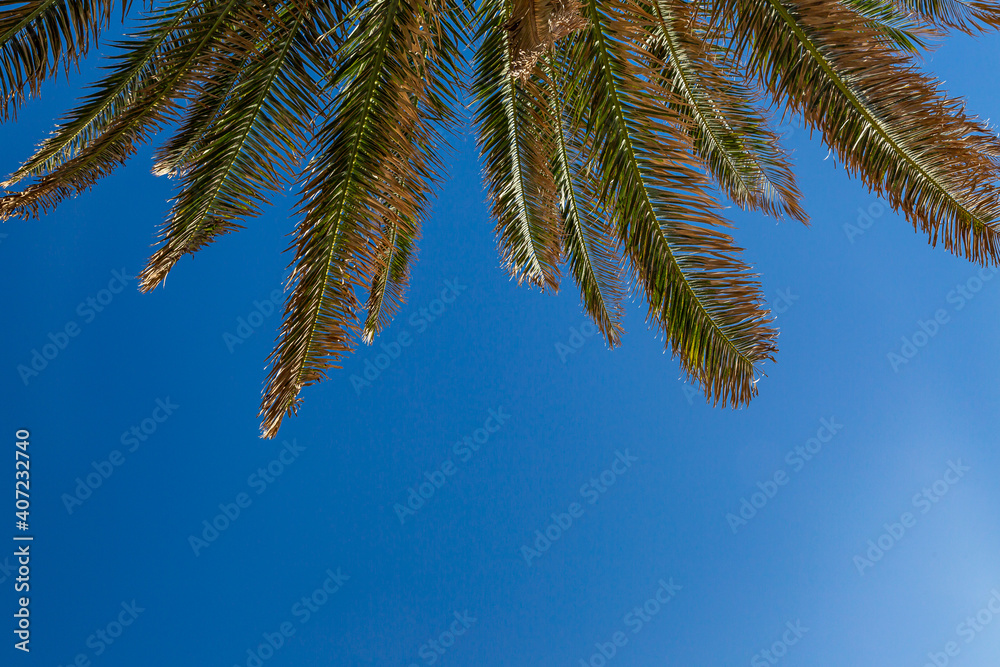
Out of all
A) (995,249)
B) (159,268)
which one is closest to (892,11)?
(995,249)

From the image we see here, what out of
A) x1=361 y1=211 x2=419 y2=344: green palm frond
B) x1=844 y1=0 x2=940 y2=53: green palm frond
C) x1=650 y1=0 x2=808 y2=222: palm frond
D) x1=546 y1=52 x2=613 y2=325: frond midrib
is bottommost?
x1=361 y1=211 x2=419 y2=344: green palm frond

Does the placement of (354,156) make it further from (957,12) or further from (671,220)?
(957,12)

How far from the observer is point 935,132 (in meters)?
2.91

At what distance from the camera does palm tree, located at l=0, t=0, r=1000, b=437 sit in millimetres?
2885

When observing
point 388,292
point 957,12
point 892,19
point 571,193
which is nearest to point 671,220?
point 571,193

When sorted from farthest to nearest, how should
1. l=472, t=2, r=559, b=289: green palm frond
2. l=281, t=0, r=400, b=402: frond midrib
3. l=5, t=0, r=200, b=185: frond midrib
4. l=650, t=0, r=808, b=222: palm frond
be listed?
l=472, t=2, r=559, b=289: green palm frond, l=650, t=0, r=808, b=222: palm frond, l=5, t=0, r=200, b=185: frond midrib, l=281, t=0, r=400, b=402: frond midrib

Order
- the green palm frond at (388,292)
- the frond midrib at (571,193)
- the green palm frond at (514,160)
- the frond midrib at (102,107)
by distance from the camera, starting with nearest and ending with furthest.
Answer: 1. the frond midrib at (102,107)
2. the green palm frond at (514,160)
3. the frond midrib at (571,193)
4. the green palm frond at (388,292)

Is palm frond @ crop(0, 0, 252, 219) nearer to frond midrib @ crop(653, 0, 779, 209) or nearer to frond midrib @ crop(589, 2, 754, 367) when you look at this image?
frond midrib @ crop(589, 2, 754, 367)

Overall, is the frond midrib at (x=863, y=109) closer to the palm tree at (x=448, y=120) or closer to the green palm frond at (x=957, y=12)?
the palm tree at (x=448, y=120)

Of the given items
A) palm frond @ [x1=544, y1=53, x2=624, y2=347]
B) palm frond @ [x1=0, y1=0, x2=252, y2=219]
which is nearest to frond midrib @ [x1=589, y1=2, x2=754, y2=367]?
palm frond @ [x1=544, y1=53, x2=624, y2=347]

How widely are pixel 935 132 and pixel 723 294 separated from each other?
1064mm

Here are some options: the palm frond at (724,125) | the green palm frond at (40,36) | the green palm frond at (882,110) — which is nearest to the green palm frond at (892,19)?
the palm frond at (724,125)

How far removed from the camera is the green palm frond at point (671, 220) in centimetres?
311

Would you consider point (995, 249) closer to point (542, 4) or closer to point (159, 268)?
point (542, 4)
